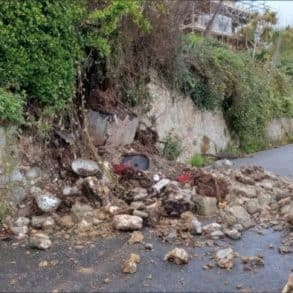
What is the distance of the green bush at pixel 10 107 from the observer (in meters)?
5.29

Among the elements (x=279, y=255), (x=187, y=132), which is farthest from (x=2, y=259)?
(x=187, y=132)

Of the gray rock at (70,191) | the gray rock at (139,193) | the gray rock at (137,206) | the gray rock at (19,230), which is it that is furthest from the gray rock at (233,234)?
the gray rock at (19,230)

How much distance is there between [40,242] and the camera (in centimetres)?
456

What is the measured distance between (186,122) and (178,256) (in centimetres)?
553

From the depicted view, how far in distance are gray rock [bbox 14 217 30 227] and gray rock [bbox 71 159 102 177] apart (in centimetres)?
97

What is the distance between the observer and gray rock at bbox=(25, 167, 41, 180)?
18.4 ft

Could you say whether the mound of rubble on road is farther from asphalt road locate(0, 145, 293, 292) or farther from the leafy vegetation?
the leafy vegetation

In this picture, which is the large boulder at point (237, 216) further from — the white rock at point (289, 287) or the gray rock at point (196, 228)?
the white rock at point (289, 287)

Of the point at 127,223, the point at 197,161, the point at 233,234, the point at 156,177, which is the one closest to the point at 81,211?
the point at 127,223

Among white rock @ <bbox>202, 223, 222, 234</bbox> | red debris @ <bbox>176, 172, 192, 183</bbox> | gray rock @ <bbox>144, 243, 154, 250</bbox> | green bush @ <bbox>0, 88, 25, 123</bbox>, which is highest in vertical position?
green bush @ <bbox>0, 88, 25, 123</bbox>

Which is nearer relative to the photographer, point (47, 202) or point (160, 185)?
point (47, 202)

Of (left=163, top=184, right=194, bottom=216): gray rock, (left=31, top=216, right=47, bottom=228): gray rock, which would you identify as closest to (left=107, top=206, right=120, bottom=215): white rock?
(left=163, top=184, right=194, bottom=216): gray rock

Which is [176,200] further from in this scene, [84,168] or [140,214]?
[84,168]

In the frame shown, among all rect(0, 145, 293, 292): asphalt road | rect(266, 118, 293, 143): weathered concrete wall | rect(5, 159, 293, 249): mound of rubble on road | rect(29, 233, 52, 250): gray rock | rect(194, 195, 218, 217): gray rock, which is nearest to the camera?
rect(0, 145, 293, 292): asphalt road
